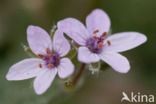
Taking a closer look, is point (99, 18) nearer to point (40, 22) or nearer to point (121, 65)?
point (121, 65)

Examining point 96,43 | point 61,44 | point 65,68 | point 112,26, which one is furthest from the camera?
point 112,26

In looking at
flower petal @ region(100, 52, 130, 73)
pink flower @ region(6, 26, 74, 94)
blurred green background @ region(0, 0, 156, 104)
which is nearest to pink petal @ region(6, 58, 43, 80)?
pink flower @ region(6, 26, 74, 94)

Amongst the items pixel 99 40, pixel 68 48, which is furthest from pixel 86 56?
pixel 99 40

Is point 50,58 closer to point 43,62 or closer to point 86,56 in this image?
point 43,62

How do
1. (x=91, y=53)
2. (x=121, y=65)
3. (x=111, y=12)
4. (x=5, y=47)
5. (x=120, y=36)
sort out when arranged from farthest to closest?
1. (x=111, y=12)
2. (x=5, y=47)
3. (x=120, y=36)
4. (x=91, y=53)
5. (x=121, y=65)

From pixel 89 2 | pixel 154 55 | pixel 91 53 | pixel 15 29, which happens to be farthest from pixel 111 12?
pixel 91 53

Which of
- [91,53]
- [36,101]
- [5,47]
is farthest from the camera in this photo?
[5,47]
